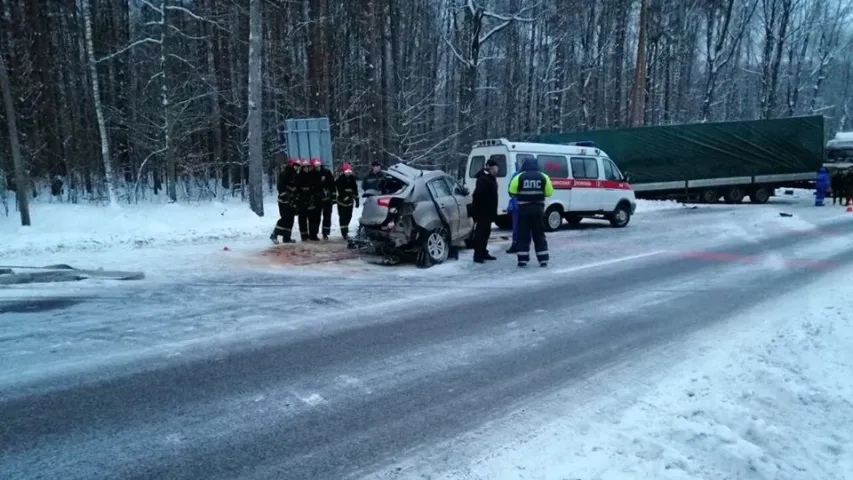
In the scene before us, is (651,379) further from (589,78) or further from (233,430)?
(589,78)

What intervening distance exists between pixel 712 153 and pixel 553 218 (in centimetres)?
1160

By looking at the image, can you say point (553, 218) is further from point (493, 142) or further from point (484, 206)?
point (484, 206)

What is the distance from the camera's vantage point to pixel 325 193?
12.4 metres

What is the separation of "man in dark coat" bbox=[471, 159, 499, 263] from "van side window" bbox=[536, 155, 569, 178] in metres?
4.23

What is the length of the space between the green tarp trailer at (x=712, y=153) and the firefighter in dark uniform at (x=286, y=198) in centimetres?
1260

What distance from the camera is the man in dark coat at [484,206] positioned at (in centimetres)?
1040

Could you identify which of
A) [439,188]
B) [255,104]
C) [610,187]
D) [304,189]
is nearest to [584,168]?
[610,187]

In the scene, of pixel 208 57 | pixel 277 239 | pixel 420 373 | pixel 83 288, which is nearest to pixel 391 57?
pixel 208 57

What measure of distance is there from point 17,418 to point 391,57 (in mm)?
25268

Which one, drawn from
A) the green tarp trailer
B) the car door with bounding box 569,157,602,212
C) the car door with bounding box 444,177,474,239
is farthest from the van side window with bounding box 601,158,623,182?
the car door with bounding box 444,177,474,239

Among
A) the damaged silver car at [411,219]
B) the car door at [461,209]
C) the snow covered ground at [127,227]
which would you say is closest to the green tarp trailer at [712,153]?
the snow covered ground at [127,227]

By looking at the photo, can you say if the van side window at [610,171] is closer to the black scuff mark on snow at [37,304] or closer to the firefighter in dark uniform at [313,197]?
the firefighter in dark uniform at [313,197]

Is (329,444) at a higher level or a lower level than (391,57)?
lower

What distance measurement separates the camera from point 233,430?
12.8ft
